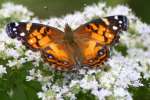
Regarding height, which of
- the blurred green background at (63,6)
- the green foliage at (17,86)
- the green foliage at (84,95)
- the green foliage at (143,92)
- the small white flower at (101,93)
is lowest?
the small white flower at (101,93)

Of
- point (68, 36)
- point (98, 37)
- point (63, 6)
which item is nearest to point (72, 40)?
point (68, 36)

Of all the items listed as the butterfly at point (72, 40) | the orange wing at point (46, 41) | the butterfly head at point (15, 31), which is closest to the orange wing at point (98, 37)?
the butterfly at point (72, 40)

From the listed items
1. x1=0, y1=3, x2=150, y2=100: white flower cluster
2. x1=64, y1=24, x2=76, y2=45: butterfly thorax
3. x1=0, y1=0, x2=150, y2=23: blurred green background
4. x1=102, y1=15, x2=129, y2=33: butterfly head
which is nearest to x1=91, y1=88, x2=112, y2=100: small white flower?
x1=0, y1=3, x2=150, y2=100: white flower cluster

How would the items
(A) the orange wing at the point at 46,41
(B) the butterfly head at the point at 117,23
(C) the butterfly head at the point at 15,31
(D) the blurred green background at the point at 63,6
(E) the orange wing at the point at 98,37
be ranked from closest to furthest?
(A) the orange wing at the point at 46,41 → (E) the orange wing at the point at 98,37 → (C) the butterfly head at the point at 15,31 → (B) the butterfly head at the point at 117,23 → (D) the blurred green background at the point at 63,6

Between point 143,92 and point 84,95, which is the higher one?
point 143,92

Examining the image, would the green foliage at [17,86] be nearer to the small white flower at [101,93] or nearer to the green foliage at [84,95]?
the green foliage at [84,95]

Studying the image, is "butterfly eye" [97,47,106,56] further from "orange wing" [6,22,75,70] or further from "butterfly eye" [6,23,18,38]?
"butterfly eye" [6,23,18,38]

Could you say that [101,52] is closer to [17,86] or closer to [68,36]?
[68,36]

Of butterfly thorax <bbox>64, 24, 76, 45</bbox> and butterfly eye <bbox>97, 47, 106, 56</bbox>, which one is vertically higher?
butterfly thorax <bbox>64, 24, 76, 45</bbox>
